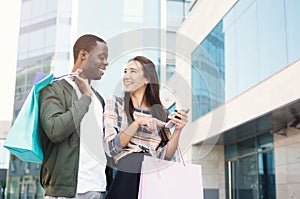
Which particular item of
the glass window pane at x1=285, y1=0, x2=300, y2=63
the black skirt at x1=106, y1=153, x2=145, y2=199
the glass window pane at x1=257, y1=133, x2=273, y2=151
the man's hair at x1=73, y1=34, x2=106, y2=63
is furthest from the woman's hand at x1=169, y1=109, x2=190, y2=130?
the glass window pane at x1=257, y1=133, x2=273, y2=151

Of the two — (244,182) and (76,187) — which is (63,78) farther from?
(244,182)

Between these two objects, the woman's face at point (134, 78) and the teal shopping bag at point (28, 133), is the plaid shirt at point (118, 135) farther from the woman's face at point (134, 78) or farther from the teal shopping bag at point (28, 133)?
the teal shopping bag at point (28, 133)

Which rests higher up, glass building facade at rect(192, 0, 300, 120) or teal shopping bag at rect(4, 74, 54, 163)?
glass building facade at rect(192, 0, 300, 120)

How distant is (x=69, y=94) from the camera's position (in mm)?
1014

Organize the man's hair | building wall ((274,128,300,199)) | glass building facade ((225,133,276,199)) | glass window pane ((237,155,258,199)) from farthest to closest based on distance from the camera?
glass window pane ((237,155,258,199)) → glass building facade ((225,133,276,199)) → building wall ((274,128,300,199)) → the man's hair

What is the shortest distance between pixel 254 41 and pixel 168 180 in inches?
215

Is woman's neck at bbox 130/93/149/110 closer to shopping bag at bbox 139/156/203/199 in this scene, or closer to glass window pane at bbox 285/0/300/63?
shopping bag at bbox 139/156/203/199

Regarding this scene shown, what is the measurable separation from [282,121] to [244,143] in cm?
193

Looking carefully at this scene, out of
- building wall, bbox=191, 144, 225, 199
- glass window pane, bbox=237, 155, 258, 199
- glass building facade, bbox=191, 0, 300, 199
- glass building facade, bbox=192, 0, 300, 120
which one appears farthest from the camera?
building wall, bbox=191, 144, 225, 199

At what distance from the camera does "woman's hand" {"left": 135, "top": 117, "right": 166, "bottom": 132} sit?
87cm

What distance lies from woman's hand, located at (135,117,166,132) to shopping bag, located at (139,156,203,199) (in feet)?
0.21

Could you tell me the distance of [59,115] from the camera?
0.94 meters

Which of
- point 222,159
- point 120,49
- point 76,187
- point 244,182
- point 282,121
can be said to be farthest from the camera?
point 222,159

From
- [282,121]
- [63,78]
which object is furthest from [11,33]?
[63,78]
